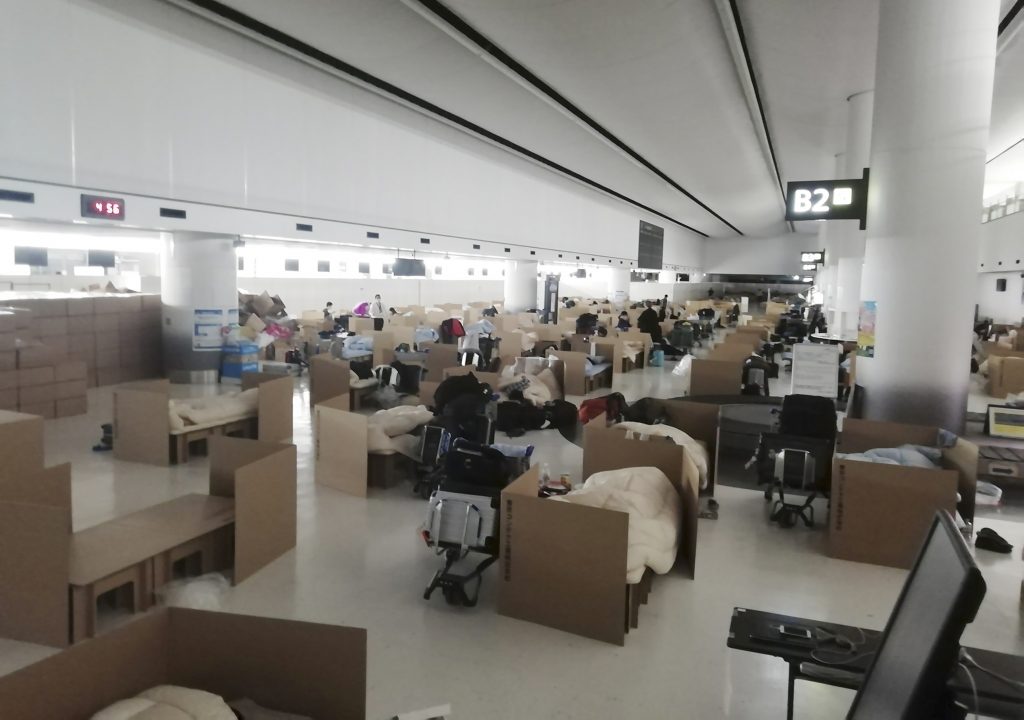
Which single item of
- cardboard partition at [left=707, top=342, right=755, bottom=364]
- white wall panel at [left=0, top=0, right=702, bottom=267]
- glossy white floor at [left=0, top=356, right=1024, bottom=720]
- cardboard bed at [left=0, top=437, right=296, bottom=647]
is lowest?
glossy white floor at [left=0, top=356, right=1024, bottom=720]

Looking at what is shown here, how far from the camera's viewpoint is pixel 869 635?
1.99 meters

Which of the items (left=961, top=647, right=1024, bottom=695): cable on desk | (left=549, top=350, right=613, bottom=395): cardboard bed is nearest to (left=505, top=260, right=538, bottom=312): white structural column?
(left=549, top=350, right=613, bottom=395): cardboard bed

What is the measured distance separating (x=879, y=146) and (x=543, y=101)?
225 inches

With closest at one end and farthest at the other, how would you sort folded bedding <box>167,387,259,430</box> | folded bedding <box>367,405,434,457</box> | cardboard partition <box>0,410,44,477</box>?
cardboard partition <box>0,410,44,477</box>, folded bedding <box>367,405,434,457</box>, folded bedding <box>167,387,259,430</box>

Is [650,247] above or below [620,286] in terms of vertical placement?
above

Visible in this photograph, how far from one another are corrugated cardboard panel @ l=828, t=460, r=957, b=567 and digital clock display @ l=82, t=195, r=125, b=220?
7445mm

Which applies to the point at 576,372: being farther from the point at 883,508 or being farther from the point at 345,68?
the point at 883,508

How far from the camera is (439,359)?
9195mm

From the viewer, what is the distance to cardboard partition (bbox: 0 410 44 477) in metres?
3.92

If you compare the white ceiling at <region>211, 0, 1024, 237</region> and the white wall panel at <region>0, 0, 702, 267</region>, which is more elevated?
the white ceiling at <region>211, 0, 1024, 237</region>

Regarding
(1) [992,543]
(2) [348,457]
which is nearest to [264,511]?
(2) [348,457]

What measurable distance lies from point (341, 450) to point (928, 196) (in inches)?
204

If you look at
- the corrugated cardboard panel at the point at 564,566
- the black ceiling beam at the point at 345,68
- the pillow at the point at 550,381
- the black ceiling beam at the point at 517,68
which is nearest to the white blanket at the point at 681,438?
the corrugated cardboard panel at the point at 564,566

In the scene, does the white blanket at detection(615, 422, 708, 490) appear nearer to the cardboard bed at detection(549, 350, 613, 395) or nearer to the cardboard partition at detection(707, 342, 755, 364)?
the cardboard bed at detection(549, 350, 613, 395)
